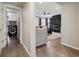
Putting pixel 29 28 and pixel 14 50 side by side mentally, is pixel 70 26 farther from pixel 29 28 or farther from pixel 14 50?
pixel 14 50

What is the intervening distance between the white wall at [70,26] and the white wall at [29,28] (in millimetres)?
827

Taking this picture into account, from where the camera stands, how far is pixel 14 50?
235 cm

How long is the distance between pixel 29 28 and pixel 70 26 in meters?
1.11

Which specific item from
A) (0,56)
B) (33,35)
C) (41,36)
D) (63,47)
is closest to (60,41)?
(63,47)

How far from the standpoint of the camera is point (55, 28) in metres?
2.89

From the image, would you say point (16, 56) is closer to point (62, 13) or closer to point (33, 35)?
point (33, 35)

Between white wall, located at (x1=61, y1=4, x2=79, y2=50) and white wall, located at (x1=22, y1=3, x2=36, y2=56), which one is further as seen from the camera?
white wall, located at (x1=61, y1=4, x2=79, y2=50)

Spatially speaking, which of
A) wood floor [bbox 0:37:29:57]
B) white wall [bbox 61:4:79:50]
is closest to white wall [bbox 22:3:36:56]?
wood floor [bbox 0:37:29:57]

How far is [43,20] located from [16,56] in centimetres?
135

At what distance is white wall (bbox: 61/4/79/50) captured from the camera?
254cm

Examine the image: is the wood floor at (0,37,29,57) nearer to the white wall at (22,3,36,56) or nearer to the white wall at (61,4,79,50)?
the white wall at (22,3,36,56)

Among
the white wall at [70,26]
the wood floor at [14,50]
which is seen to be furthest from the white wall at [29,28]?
the white wall at [70,26]

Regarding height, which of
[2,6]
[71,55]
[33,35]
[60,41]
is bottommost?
[71,55]

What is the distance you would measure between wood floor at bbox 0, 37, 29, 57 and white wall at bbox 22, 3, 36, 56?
13 cm
